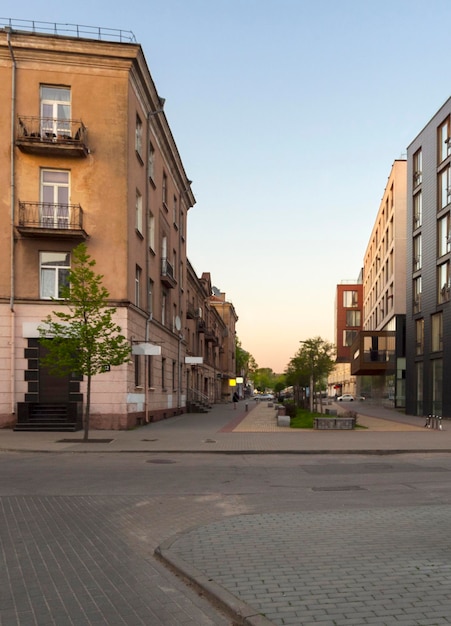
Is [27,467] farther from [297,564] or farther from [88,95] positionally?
[88,95]

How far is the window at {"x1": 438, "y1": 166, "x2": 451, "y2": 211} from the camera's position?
1334 inches

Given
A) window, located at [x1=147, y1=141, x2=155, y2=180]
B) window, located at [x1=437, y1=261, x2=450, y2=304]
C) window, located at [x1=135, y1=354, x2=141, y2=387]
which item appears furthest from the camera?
window, located at [x1=437, y1=261, x2=450, y2=304]

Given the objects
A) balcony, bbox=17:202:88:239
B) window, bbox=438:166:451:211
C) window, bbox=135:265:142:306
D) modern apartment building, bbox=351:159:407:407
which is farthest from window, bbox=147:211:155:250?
modern apartment building, bbox=351:159:407:407

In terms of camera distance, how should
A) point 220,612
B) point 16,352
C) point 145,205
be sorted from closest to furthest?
point 220,612 → point 16,352 → point 145,205

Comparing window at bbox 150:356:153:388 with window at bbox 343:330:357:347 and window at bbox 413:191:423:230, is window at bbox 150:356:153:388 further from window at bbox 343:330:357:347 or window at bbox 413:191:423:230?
window at bbox 343:330:357:347

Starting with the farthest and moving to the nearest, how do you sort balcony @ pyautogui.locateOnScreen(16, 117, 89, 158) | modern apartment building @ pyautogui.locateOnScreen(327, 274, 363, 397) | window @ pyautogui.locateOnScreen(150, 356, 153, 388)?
1. modern apartment building @ pyautogui.locateOnScreen(327, 274, 363, 397)
2. window @ pyautogui.locateOnScreen(150, 356, 153, 388)
3. balcony @ pyautogui.locateOnScreen(16, 117, 89, 158)

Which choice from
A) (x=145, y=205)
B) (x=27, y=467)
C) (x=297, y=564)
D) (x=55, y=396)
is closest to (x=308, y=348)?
(x=145, y=205)

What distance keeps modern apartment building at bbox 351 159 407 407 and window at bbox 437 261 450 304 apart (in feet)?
43.5

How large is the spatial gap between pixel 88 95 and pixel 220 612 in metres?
22.4

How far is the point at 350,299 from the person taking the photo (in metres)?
92.9

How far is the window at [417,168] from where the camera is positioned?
38188mm

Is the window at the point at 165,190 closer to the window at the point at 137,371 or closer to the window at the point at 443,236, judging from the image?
the window at the point at 137,371

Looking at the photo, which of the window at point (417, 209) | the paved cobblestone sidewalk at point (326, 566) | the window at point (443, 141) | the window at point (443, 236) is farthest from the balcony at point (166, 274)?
the paved cobblestone sidewalk at point (326, 566)

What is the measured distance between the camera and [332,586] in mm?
4691
